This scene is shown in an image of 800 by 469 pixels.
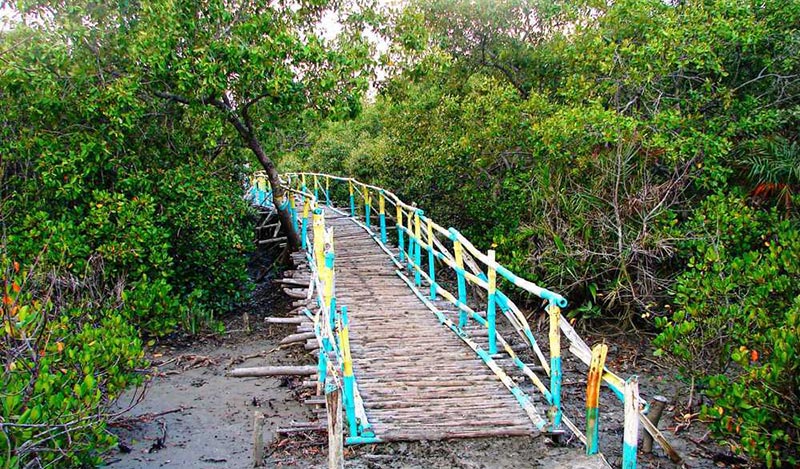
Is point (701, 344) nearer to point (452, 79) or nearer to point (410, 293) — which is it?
point (410, 293)

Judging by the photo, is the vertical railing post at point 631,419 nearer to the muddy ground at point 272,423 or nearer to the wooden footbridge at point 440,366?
the wooden footbridge at point 440,366

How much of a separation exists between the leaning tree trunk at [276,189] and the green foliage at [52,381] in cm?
558

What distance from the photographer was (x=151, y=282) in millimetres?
9391

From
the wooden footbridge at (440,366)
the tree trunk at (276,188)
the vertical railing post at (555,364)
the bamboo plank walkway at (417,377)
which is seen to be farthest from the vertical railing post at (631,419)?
the tree trunk at (276,188)

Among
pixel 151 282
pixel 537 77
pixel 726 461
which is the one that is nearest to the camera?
pixel 726 461

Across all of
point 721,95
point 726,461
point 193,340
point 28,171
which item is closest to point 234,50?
point 28,171

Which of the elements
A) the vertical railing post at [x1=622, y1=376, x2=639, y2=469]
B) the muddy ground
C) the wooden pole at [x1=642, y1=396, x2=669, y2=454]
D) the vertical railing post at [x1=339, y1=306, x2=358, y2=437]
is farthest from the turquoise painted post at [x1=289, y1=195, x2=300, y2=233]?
the vertical railing post at [x1=622, y1=376, x2=639, y2=469]

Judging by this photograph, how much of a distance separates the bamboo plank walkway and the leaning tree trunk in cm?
414

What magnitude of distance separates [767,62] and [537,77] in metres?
4.32

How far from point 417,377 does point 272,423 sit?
227 centimetres

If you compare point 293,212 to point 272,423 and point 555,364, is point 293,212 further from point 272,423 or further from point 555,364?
point 555,364

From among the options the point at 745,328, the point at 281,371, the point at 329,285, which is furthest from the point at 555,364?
the point at 281,371

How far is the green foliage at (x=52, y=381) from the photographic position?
154 inches

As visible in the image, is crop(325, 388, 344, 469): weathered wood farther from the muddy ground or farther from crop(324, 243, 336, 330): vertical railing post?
crop(324, 243, 336, 330): vertical railing post
